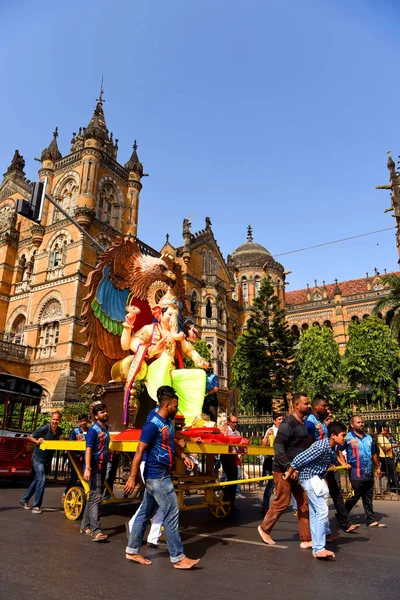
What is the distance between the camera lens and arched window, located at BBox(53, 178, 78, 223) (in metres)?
28.3

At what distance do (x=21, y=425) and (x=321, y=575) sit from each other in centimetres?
1063

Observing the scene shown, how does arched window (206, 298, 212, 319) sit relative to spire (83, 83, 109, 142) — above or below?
below

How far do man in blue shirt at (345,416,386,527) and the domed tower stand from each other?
34172 mm

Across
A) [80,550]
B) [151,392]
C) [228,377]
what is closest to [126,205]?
[228,377]

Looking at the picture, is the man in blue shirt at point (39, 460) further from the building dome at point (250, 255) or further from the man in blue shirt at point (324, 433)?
the building dome at point (250, 255)

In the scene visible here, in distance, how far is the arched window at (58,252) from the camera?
27031 mm

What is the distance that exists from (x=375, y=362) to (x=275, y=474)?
2480cm

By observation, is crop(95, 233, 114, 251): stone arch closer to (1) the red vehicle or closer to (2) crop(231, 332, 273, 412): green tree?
(2) crop(231, 332, 273, 412): green tree

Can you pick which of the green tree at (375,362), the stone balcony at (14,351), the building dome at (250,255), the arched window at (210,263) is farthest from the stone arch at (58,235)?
the green tree at (375,362)

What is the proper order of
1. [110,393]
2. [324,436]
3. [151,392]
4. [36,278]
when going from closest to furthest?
[324,436] < [151,392] < [110,393] < [36,278]

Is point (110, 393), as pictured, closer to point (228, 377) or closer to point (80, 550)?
point (80, 550)

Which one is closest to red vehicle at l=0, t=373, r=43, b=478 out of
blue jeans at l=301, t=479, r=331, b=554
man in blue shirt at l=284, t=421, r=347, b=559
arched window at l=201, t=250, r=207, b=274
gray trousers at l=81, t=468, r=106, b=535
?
gray trousers at l=81, t=468, r=106, b=535

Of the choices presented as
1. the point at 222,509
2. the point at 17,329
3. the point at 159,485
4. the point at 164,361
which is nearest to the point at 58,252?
the point at 17,329

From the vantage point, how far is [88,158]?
92.3ft
